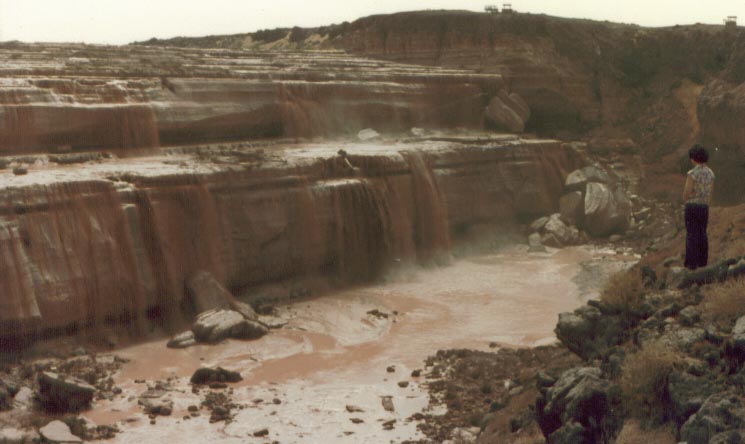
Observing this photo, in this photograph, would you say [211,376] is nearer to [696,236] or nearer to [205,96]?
[696,236]

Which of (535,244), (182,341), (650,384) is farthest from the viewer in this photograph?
(535,244)

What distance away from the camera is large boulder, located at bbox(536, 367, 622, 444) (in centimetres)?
902

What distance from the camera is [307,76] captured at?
28188 millimetres

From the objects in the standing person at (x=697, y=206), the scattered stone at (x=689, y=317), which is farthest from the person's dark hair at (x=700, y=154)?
the scattered stone at (x=689, y=317)

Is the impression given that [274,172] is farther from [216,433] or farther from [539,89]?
[539,89]

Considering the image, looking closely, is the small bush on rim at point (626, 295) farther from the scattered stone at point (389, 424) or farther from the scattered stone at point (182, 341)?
the scattered stone at point (182, 341)

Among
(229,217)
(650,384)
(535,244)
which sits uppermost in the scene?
(650,384)

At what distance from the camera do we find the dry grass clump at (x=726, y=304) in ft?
30.9

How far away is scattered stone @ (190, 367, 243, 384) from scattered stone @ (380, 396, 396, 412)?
101 inches

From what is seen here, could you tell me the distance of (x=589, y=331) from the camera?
11016 mm

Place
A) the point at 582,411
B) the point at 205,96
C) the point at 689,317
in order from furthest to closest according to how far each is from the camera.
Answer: the point at 205,96 → the point at 689,317 → the point at 582,411

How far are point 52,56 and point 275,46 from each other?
1821 cm

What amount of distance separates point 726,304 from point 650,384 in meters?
1.27

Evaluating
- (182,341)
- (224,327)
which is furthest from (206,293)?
(182,341)
